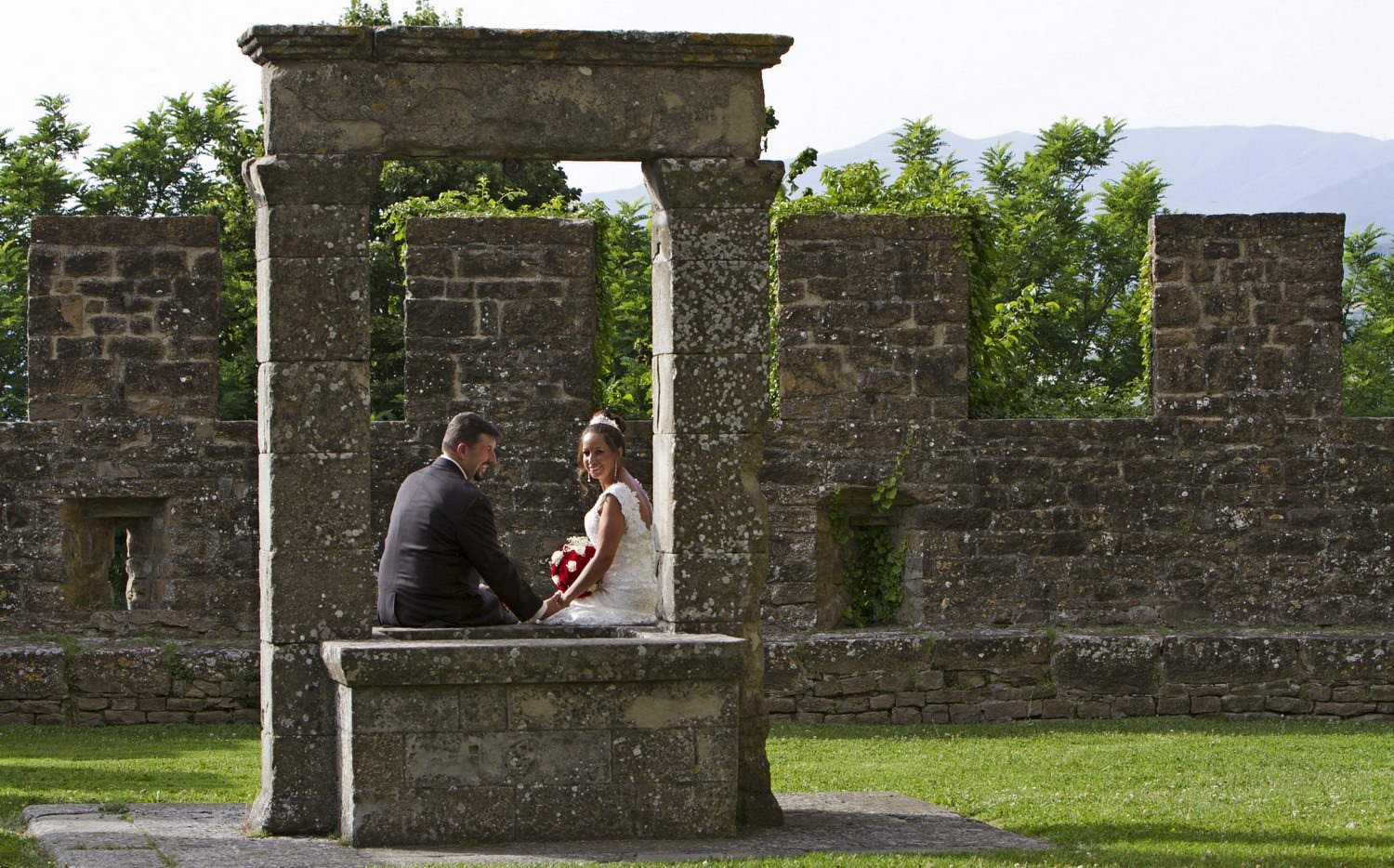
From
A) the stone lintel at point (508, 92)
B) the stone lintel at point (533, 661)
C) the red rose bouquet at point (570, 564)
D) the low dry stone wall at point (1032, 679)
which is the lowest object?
the low dry stone wall at point (1032, 679)

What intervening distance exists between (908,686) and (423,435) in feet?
10.5

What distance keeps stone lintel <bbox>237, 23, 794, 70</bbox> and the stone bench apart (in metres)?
2.22

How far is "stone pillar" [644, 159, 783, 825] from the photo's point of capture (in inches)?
325

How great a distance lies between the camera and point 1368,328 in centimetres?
2655

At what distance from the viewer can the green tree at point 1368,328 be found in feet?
80.7

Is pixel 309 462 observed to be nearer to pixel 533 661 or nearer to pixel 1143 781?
pixel 533 661

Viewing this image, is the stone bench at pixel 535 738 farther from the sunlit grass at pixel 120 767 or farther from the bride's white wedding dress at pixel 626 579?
the sunlit grass at pixel 120 767

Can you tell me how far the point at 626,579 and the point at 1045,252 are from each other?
16949 mm

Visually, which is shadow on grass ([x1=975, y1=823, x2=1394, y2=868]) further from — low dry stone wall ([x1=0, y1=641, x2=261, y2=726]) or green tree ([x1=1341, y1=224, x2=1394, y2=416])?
green tree ([x1=1341, y1=224, x2=1394, y2=416])

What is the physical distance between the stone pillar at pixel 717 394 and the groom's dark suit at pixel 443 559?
699 mm

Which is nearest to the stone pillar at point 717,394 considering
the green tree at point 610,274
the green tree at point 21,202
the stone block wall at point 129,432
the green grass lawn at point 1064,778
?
the green grass lawn at point 1064,778

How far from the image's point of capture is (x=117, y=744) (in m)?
11.4

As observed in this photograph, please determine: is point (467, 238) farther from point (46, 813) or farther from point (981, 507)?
point (46, 813)

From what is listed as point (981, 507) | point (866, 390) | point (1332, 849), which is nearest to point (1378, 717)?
point (981, 507)
